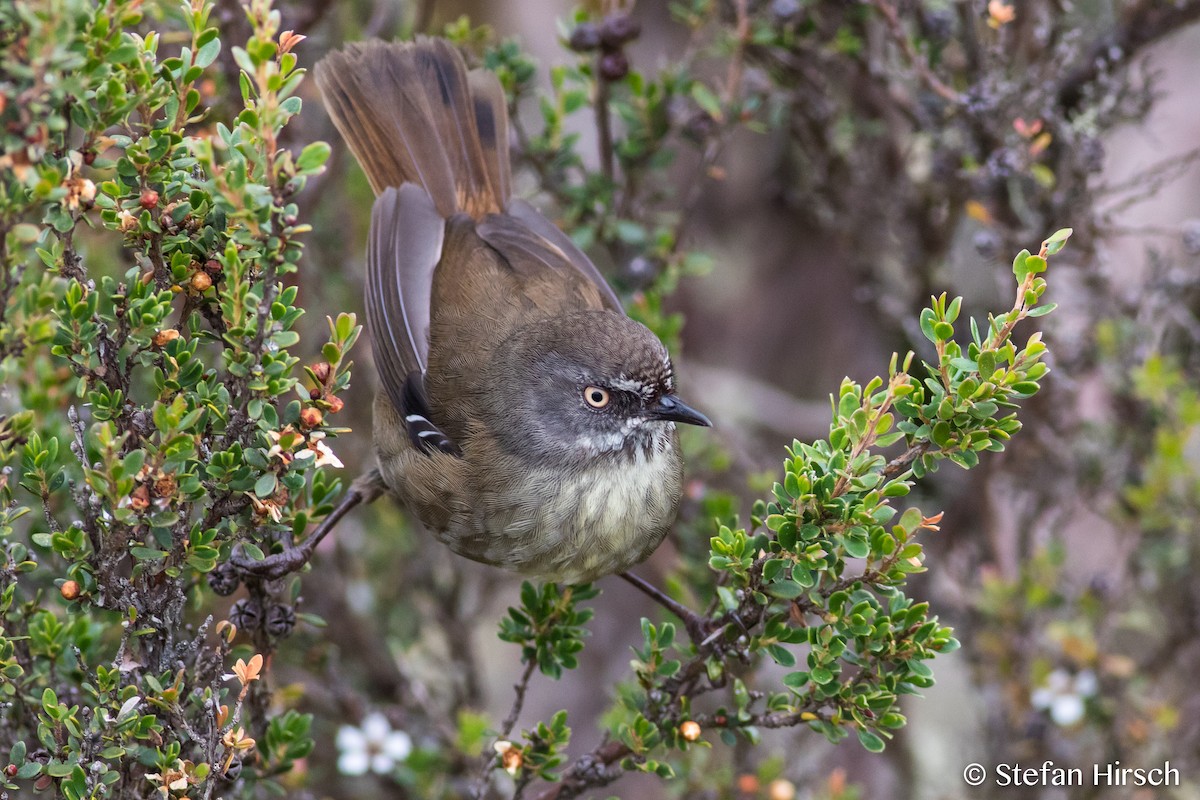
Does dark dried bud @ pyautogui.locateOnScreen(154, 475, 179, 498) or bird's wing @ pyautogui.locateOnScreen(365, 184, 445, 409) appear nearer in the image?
dark dried bud @ pyautogui.locateOnScreen(154, 475, 179, 498)

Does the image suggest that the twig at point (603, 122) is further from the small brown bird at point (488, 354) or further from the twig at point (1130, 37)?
the twig at point (1130, 37)

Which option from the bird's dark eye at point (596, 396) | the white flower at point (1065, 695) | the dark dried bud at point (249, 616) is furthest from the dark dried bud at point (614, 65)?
the white flower at point (1065, 695)

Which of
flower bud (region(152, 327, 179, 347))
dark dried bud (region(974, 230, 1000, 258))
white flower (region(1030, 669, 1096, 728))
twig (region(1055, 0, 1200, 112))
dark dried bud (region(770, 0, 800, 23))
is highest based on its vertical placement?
twig (region(1055, 0, 1200, 112))

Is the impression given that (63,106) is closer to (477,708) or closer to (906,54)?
(906,54)

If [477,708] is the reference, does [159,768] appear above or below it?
below

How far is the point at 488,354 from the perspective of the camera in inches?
135

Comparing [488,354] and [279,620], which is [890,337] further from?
[279,620]

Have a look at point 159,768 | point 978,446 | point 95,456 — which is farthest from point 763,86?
point 159,768

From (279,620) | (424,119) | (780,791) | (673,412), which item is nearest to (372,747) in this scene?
(279,620)

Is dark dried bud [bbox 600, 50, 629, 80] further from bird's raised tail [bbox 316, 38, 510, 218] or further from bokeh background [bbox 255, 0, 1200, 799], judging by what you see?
bokeh background [bbox 255, 0, 1200, 799]

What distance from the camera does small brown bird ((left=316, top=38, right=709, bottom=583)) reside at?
3.01 m

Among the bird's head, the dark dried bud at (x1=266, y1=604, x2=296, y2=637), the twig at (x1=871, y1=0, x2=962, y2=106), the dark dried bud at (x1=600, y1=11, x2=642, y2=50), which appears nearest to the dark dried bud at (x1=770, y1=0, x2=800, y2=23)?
the twig at (x1=871, y1=0, x2=962, y2=106)

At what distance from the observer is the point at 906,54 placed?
3242mm

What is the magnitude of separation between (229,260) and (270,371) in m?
0.22
